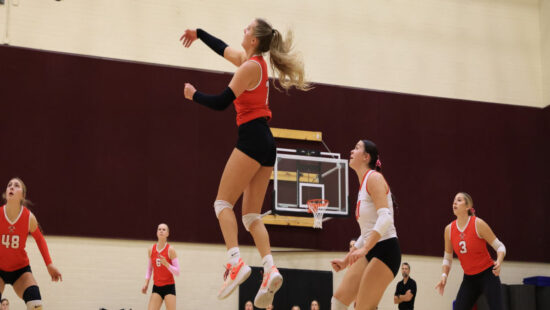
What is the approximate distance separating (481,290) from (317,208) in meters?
4.92

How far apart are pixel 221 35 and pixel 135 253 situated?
5.13m

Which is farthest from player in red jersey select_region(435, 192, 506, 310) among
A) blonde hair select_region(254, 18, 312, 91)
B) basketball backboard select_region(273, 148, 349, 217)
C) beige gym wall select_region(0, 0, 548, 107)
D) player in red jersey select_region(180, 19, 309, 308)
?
beige gym wall select_region(0, 0, 548, 107)

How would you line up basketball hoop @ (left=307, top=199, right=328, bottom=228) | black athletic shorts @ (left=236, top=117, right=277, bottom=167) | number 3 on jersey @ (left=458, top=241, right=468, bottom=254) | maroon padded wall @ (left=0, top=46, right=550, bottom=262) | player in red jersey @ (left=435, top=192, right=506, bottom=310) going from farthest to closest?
1. maroon padded wall @ (left=0, top=46, right=550, bottom=262)
2. basketball hoop @ (left=307, top=199, right=328, bottom=228)
3. number 3 on jersey @ (left=458, top=241, right=468, bottom=254)
4. player in red jersey @ (left=435, top=192, right=506, bottom=310)
5. black athletic shorts @ (left=236, top=117, right=277, bottom=167)

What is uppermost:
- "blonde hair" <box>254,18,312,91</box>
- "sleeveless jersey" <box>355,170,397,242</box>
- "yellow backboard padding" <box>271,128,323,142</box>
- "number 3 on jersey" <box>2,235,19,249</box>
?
"blonde hair" <box>254,18,312,91</box>

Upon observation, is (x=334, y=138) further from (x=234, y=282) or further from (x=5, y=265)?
(x=234, y=282)

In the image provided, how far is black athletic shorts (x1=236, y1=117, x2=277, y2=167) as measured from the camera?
512cm

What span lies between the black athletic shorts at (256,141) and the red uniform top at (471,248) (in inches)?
153

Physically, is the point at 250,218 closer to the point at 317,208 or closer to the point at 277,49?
the point at 277,49

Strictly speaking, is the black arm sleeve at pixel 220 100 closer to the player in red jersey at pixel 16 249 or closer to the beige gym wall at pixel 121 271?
the player in red jersey at pixel 16 249

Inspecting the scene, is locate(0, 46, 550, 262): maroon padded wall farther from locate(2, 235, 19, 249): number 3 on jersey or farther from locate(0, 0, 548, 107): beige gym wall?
locate(2, 235, 19, 249): number 3 on jersey

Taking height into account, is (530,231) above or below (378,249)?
below

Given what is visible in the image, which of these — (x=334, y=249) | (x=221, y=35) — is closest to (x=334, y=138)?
(x=334, y=249)

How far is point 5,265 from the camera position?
6.97m

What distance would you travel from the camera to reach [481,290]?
25.7ft
